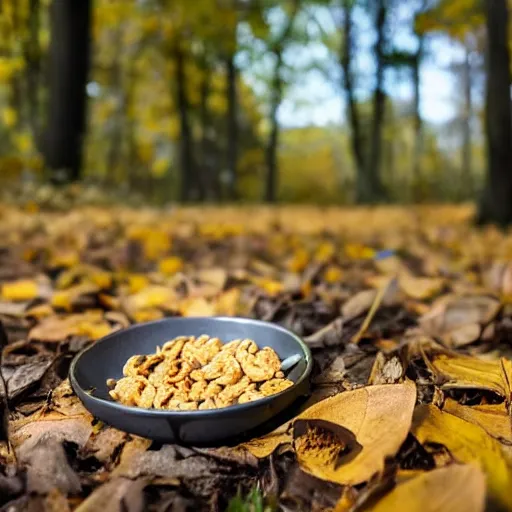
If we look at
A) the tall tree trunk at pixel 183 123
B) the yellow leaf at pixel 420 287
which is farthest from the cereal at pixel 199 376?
the tall tree trunk at pixel 183 123

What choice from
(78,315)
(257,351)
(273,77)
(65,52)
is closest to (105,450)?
(257,351)

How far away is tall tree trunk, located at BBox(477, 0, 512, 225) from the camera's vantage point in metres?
3.07

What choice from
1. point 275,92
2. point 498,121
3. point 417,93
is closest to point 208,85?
point 275,92

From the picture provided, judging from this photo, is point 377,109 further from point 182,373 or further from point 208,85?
point 182,373

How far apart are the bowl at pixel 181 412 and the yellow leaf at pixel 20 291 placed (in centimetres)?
60

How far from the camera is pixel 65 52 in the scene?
4.77m

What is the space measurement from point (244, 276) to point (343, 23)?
9.05 m

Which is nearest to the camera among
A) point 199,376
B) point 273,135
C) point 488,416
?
point 488,416

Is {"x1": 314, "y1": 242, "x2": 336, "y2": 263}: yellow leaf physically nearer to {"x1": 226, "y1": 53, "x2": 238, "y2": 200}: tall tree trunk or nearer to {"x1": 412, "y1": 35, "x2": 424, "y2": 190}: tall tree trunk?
{"x1": 226, "y1": 53, "x2": 238, "y2": 200}: tall tree trunk

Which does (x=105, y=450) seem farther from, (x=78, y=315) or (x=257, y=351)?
(x=78, y=315)

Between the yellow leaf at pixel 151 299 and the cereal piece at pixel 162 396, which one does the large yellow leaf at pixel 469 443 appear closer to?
the cereal piece at pixel 162 396

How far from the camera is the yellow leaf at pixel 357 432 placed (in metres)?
0.65

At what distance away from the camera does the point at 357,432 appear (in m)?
0.71

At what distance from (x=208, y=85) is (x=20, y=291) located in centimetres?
966
